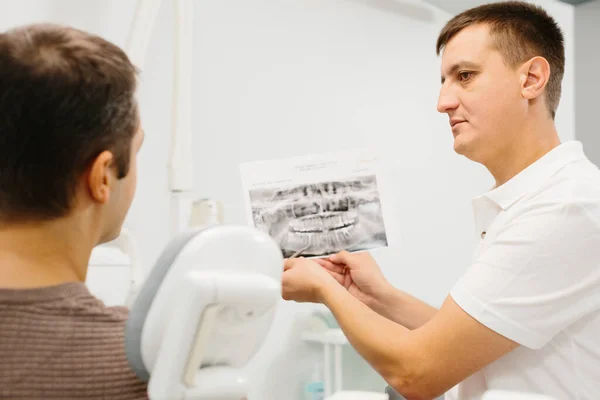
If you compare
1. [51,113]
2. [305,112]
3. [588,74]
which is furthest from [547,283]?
[588,74]

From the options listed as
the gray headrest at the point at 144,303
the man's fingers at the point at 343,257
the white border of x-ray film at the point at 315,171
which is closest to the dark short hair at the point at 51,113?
the gray headrest at the point at 144,303

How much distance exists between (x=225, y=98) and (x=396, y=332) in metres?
0.82

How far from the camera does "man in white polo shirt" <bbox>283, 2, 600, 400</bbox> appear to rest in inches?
36.8

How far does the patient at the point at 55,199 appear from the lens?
1.85ft

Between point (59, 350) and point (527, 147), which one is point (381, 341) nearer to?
point (527, 147)

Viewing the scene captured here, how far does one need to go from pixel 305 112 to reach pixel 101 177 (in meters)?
1.19

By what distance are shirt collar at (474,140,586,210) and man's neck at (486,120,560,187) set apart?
43 mm

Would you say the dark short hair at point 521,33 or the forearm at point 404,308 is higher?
the dark short hair at point 521,33

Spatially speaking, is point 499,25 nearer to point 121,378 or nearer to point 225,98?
point 225,98

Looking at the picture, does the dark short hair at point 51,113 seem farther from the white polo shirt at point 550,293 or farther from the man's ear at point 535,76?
the man's ear at point 535,76

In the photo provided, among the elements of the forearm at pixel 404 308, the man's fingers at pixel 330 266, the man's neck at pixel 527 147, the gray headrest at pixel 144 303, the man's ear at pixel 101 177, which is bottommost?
the forearm at pixel 404 308

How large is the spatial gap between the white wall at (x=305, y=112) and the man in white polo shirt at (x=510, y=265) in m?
0.23

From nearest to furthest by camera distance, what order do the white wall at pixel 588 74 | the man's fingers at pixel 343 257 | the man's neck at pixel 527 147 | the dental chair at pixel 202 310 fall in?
the dental chair at pixel 202 310
the man's neck at pixel 527 147
the man's fingers at pixel 343 257
the white wall at pixel 588 74

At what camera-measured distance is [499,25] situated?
3.78 feet
